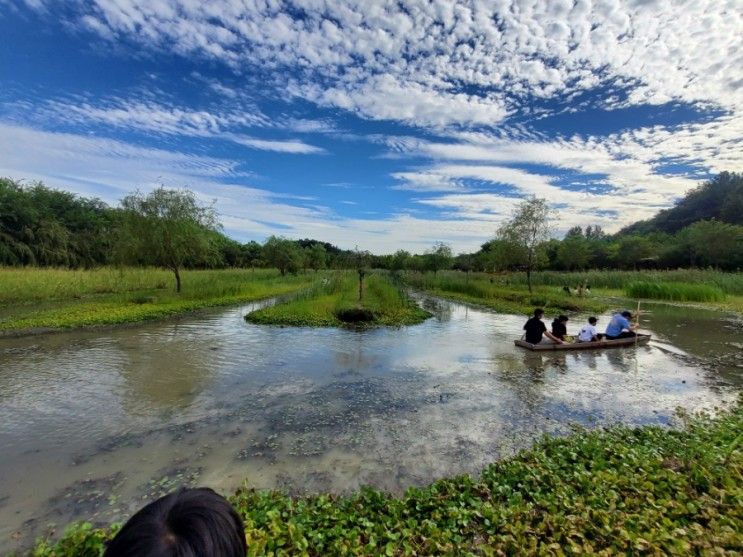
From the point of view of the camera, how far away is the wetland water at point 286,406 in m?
4.92

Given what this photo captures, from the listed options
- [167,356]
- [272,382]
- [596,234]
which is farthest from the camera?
[596,234]

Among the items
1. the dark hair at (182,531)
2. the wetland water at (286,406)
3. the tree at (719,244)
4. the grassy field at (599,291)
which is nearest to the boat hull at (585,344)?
the wetland water at (286,406)

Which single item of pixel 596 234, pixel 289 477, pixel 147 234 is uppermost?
pixel 596 234

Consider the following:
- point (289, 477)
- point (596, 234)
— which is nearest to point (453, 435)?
point (289, 477)

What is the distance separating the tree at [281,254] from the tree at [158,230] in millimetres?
21947

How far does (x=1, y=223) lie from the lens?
118 feet

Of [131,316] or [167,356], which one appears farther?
[131,316]

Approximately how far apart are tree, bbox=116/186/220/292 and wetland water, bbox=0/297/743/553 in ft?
31.3

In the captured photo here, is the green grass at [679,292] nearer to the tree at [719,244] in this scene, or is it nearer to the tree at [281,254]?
the tree at [719,244]

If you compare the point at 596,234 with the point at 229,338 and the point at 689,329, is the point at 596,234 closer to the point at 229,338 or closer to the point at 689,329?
the point at 689,329

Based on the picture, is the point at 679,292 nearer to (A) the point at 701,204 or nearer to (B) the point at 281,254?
(B) the point at 281,254

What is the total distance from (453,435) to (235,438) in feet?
11.5

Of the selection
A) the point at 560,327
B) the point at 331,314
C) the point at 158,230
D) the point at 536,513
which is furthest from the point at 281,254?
the point at 536,513

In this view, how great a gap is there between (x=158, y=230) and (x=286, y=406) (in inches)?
708
